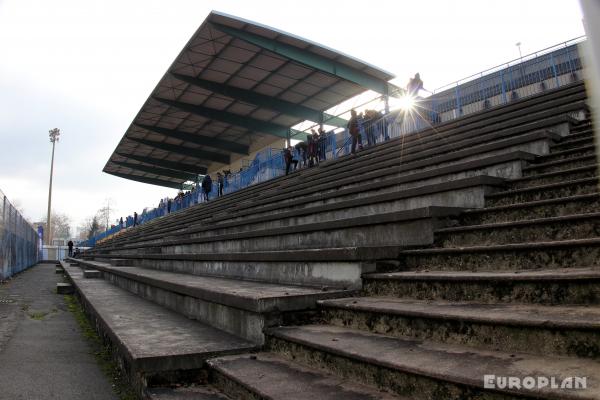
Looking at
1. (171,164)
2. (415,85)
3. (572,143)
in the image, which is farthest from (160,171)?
(572,143)

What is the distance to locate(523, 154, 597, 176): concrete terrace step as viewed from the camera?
3.89m

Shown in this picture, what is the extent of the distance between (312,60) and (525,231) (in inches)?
679

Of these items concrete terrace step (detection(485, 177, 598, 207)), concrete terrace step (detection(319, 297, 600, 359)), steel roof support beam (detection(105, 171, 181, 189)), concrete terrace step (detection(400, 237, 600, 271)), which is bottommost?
concrete terrace step (detection(319, 297, 600, 359))

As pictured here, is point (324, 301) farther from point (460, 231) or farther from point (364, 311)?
point (460, 231)

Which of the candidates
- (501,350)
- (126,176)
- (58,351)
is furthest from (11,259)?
(126,176)

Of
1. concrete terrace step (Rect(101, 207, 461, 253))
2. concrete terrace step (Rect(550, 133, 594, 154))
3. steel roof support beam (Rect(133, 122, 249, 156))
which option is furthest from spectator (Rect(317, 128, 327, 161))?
steel roof support beam (Rect(133, 122, 249, 156))

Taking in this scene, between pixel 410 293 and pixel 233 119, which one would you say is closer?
pixel 410 293

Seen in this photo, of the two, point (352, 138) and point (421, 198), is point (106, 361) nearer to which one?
point (421, 198)

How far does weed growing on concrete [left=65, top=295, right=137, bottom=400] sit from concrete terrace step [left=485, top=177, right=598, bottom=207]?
11.9ft

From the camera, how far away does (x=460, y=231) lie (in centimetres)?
344

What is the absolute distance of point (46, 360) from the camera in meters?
4.20

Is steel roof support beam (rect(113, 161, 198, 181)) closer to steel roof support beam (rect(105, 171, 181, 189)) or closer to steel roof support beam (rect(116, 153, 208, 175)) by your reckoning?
steel roof support beam (rect(116, 153, 208, 175))

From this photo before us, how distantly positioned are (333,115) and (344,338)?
22843mm

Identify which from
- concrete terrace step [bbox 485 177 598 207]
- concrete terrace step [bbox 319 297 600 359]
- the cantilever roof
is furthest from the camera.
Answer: the cantilever roof
